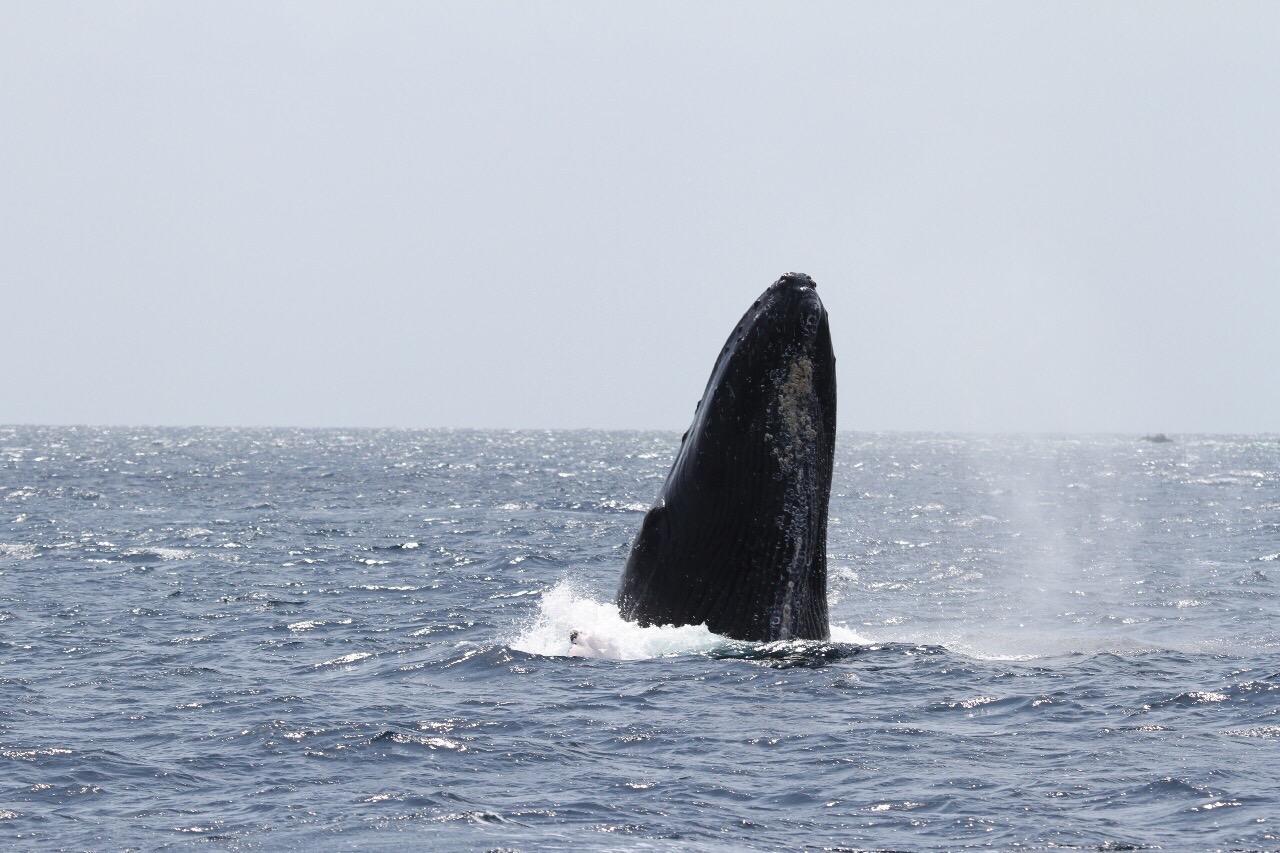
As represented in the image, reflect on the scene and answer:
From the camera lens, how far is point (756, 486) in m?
12.1

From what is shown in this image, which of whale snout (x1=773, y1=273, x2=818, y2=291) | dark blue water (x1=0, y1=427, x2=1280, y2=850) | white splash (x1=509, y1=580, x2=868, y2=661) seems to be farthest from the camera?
white splash (x1=509, y1=580, x2=868, y2=661)

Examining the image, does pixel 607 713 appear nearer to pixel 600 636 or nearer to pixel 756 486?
pixel 756 486

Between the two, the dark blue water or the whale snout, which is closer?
the dark blue water

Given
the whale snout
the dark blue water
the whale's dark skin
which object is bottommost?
the dark blue water

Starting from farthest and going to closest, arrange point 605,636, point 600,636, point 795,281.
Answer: point 600,636 < point 605,636 < point 795,281

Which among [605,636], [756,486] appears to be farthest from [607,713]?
[605,636]

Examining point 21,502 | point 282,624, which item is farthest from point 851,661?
point 21,502

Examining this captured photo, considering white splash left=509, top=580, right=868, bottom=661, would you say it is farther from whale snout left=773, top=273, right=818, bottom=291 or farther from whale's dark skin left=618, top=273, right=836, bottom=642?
whale snout left=773, top=273, right=818, bottom=291

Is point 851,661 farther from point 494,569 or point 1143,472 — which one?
point 1143,472

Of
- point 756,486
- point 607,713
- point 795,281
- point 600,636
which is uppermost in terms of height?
point 795,281

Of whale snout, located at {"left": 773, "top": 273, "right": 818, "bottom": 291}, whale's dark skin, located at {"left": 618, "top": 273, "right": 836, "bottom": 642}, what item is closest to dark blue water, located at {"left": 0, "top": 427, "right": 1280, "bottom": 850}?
whale's dark skin, located at {"left": 618, "top": 273, "right": 836, "bottom": 642}

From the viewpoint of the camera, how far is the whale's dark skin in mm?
11891

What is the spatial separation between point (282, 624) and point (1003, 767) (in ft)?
40.9

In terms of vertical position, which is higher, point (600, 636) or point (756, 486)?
point (756, 486)
